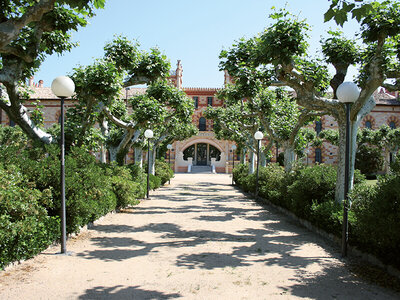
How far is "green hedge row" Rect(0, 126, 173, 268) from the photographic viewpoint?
4789 millimetres

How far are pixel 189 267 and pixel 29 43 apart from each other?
624 centimetres

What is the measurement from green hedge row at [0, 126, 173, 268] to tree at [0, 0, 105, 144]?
4.37 feet

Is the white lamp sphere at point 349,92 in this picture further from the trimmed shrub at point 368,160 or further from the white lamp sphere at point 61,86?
the trimmed shrub at point 368,160

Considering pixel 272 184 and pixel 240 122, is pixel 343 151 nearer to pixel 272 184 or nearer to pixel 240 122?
pixel 272 184

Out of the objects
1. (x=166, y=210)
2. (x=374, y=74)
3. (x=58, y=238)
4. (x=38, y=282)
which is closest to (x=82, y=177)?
(x=58, y=238)

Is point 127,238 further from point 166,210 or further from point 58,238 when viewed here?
point 166,210

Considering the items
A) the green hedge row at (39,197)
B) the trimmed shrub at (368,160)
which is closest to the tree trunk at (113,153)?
the green hedge row at (39,197)

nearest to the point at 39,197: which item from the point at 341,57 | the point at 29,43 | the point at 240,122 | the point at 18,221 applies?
the point at 18,221

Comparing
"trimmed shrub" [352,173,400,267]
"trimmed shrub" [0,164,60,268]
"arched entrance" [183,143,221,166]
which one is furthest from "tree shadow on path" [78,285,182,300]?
"arched entrance" [183,143,221,166]

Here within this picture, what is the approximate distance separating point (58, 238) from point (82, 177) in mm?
1558

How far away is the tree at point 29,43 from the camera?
6.42 m

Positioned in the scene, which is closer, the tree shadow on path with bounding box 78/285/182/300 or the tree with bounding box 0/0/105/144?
the tree shadow on path with bounding box 78/285/182/300

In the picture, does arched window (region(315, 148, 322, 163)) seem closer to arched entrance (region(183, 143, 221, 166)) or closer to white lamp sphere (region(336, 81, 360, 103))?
arched entrance (region(183, 143, 221, 166))

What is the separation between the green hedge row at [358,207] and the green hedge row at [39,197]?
5.28m
